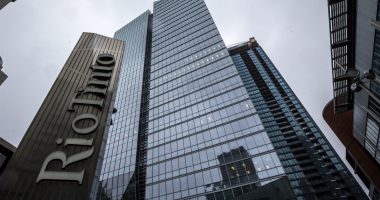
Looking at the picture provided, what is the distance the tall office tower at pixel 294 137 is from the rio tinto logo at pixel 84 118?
102 metres

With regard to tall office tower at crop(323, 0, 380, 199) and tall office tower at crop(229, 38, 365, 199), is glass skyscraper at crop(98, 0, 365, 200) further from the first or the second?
tall office tower at crop(323, 0, 380, 199)

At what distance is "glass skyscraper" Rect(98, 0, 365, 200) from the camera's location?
4459 centimetres

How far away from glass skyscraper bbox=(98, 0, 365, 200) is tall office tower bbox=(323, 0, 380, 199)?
10.1 meters

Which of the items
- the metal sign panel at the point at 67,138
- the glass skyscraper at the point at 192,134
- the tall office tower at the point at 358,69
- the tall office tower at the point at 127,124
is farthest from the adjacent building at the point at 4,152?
Answer: the tall office tower at the point at 127,124

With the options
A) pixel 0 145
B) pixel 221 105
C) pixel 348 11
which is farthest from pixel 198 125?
pixel 0 145

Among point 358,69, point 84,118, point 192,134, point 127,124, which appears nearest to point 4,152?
point 84,118

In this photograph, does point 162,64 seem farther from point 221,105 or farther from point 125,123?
point 221,105

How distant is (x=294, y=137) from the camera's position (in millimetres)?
122750

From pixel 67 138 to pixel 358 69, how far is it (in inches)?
1056

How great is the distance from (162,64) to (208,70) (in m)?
18.3

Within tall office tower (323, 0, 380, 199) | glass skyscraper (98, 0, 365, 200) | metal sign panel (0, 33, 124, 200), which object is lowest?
metal sign panel (0, 33, 124, 200)

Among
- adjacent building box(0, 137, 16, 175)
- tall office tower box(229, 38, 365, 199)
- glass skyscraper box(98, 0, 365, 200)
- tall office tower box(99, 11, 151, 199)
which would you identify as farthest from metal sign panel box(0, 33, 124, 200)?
tall office tower box(229, 38, 365, 199)

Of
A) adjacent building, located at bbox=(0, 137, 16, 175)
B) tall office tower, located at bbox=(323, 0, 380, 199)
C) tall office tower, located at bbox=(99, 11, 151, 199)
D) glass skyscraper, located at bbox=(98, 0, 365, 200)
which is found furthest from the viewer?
tall office tower, located at bbox=(99, 11, 151, 199)

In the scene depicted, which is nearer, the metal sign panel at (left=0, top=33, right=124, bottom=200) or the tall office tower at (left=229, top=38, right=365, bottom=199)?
the metal sign panel at (left=0, top=33, right=124, bottom=200)
